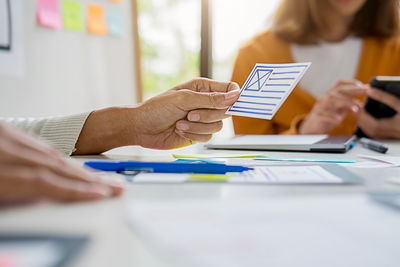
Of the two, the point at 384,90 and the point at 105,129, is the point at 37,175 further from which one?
the point at 384,90

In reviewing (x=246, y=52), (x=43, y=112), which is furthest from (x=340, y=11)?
(x=43, y=112)

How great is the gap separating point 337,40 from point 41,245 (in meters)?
1.39

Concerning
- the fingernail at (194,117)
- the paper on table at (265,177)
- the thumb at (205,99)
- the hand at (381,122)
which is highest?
the thumb at (205,99)

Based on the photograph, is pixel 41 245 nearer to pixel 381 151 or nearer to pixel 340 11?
pixel 381 151

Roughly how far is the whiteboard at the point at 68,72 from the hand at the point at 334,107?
81 centimetres

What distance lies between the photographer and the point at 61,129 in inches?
27.7

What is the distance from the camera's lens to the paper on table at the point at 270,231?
23cm

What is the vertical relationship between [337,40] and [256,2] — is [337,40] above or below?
below

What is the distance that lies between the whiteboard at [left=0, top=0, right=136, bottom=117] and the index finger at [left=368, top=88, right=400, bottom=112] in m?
0.98

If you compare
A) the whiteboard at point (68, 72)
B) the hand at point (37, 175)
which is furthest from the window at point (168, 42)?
the hand at point (37, 175)

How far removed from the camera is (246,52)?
1407mm

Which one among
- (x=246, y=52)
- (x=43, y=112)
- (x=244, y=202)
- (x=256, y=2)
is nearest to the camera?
(x=244, y=202)

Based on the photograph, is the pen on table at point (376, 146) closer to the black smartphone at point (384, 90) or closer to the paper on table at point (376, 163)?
the paper on table at point (376, 163)

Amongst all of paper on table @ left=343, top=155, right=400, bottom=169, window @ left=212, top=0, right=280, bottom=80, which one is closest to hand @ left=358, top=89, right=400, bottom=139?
paper on table @ left=343, top=155, right=400, bottom=169
